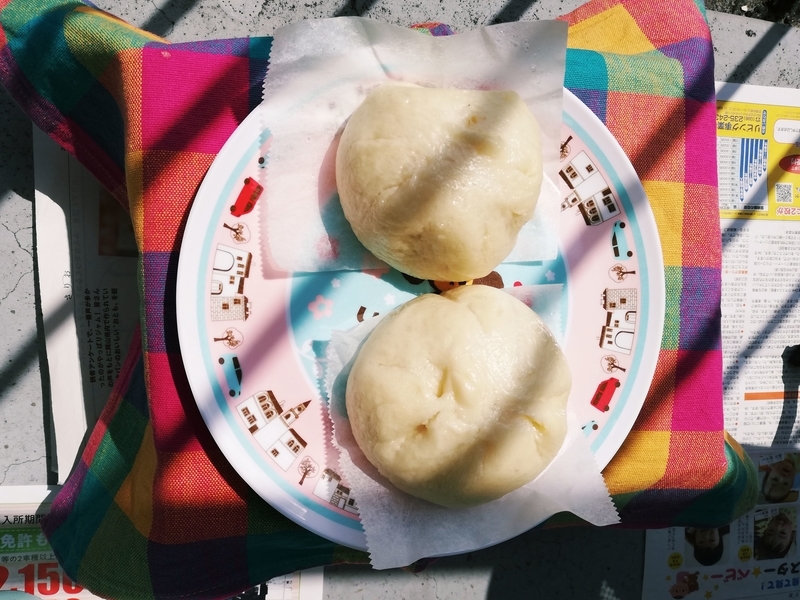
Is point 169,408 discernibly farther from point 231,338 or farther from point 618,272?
point 618,272

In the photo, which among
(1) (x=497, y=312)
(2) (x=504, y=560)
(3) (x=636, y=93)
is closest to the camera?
(1) (x=497, y=312)

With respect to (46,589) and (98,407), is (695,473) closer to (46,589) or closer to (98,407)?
(98,407)

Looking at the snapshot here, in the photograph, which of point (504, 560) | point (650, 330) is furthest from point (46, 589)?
point (650, 330)

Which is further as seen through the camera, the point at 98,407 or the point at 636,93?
the point at 98,407

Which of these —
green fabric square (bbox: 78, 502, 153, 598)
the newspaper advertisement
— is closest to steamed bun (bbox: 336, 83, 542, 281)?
green fabric square (bbox: 78, 502, 153, 598)

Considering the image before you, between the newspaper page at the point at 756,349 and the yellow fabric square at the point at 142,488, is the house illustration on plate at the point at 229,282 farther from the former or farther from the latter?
the newspaper page at the point at 756,349

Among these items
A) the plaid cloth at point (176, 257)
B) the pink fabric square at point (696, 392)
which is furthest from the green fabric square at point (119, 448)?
the pink fabric square at point (696, 392)
